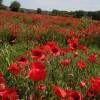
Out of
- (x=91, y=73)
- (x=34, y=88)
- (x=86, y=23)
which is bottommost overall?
(x=86, y=23)

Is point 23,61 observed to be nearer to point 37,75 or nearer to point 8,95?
point 37,75

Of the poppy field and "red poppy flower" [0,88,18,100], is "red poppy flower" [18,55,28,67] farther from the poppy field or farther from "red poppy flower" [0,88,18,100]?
"red poppy flower" [0,88,18,100]

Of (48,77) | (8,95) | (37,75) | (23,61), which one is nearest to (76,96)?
(37,75)

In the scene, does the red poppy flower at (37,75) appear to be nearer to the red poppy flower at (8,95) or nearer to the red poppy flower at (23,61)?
the red poppy flower at (8,95)

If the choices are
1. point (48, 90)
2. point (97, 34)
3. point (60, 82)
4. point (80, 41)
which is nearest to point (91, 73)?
point (60, 82)


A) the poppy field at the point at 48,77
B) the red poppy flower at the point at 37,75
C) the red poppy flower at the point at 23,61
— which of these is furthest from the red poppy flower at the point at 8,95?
the red poppy flower at the point at 23,61

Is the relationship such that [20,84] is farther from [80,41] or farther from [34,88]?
[80,41]

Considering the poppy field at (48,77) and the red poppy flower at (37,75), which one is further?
the poppy field at (48,77)

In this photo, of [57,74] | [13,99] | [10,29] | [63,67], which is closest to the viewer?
[13,99]

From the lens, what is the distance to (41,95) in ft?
11.8

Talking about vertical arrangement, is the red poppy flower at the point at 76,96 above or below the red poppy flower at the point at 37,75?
below

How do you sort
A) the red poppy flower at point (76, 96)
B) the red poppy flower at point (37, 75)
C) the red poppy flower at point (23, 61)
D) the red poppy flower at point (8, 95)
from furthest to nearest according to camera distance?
the red poppy flower at point (23, 61) → the red poppy flower at point (76, 96) → the red poppy flower at point (37, 75) → the red poppy flower at point (8, 95)

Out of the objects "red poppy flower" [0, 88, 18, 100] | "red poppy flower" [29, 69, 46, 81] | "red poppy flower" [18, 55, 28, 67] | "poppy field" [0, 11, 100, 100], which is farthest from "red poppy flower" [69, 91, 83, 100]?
"red poppy flower" [18, 55, 28, 67]

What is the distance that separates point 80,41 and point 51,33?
0.93 meters
